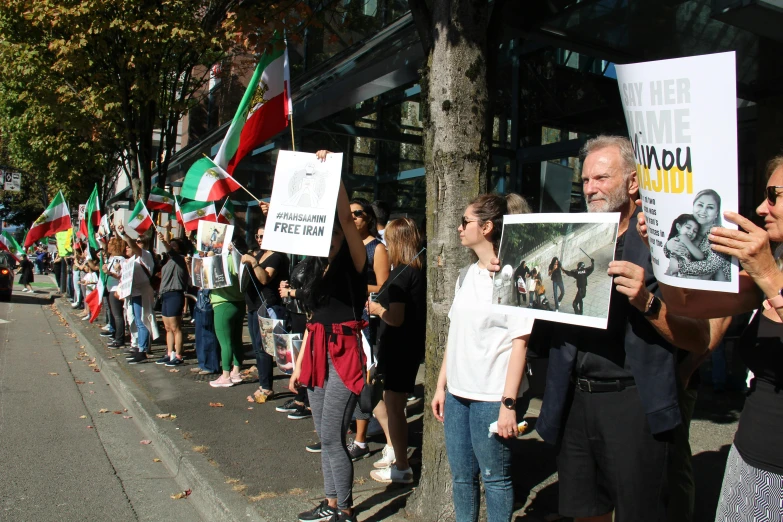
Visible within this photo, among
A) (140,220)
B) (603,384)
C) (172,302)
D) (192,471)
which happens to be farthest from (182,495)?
(140,220)

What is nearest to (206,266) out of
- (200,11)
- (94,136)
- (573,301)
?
(573,301)

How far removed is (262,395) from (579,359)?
5.30 metres

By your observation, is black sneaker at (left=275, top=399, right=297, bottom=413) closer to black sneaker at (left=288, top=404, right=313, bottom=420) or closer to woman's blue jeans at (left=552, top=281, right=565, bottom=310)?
black sneaker at (left=288, top=404, right=313, bottom=420)

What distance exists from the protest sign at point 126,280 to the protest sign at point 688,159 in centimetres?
941

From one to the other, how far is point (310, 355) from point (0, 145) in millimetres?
37831

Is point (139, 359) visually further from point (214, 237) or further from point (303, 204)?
point (303, 204)

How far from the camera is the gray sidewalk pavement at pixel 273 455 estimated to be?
4.42 m

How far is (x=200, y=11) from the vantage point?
42.6 feet

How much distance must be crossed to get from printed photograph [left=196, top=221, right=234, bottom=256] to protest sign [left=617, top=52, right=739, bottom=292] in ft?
20.5

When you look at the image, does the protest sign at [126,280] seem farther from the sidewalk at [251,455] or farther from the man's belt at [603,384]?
the man's belt at [603,384]

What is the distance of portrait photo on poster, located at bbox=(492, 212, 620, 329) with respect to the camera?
93.8 inches

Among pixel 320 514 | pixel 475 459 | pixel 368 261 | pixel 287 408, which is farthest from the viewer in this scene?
pixel 287 408

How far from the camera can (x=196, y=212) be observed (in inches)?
377

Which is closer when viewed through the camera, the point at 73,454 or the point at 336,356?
the point at 336,356
